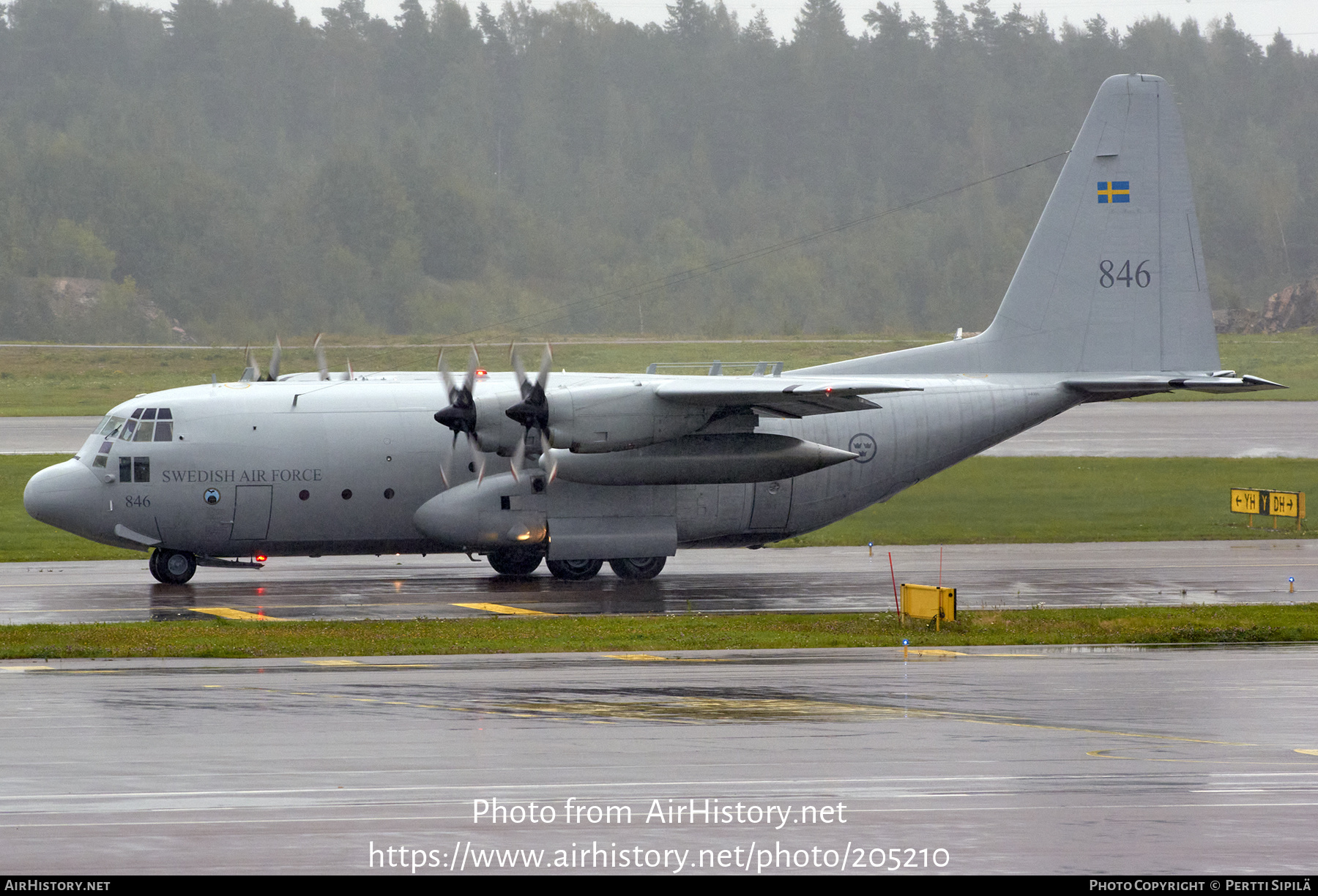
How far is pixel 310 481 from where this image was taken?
25969mm

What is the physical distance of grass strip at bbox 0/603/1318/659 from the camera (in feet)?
63.2

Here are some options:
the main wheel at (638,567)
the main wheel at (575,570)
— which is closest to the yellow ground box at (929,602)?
the main wheel at (638,567)

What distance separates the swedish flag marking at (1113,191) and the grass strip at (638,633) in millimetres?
9823

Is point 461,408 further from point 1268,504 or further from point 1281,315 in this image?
point 1281,315

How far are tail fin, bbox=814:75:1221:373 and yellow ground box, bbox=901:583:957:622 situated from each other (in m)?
9.04

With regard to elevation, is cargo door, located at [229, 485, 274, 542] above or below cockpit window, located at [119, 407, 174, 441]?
below

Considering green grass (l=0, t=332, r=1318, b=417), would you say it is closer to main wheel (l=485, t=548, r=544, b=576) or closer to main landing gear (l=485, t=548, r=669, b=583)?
main wheel (l=485, t=548, r=544, b=576)

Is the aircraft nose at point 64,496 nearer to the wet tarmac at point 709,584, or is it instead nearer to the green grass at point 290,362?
the wet tarmac at point 709,584

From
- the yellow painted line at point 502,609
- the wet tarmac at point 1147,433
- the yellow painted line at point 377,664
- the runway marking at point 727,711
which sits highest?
the runway marking at point 727,711

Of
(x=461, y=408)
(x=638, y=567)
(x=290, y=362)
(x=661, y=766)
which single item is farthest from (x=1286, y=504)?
(x=290, y=362)

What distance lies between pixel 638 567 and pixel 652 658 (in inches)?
360

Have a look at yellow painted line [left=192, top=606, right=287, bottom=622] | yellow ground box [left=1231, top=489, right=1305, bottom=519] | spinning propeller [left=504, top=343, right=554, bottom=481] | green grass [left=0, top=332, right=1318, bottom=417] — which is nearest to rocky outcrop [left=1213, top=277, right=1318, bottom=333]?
green grass [left=0, top=332, right=1318, bottom=417]

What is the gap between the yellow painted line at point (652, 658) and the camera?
1831cm
